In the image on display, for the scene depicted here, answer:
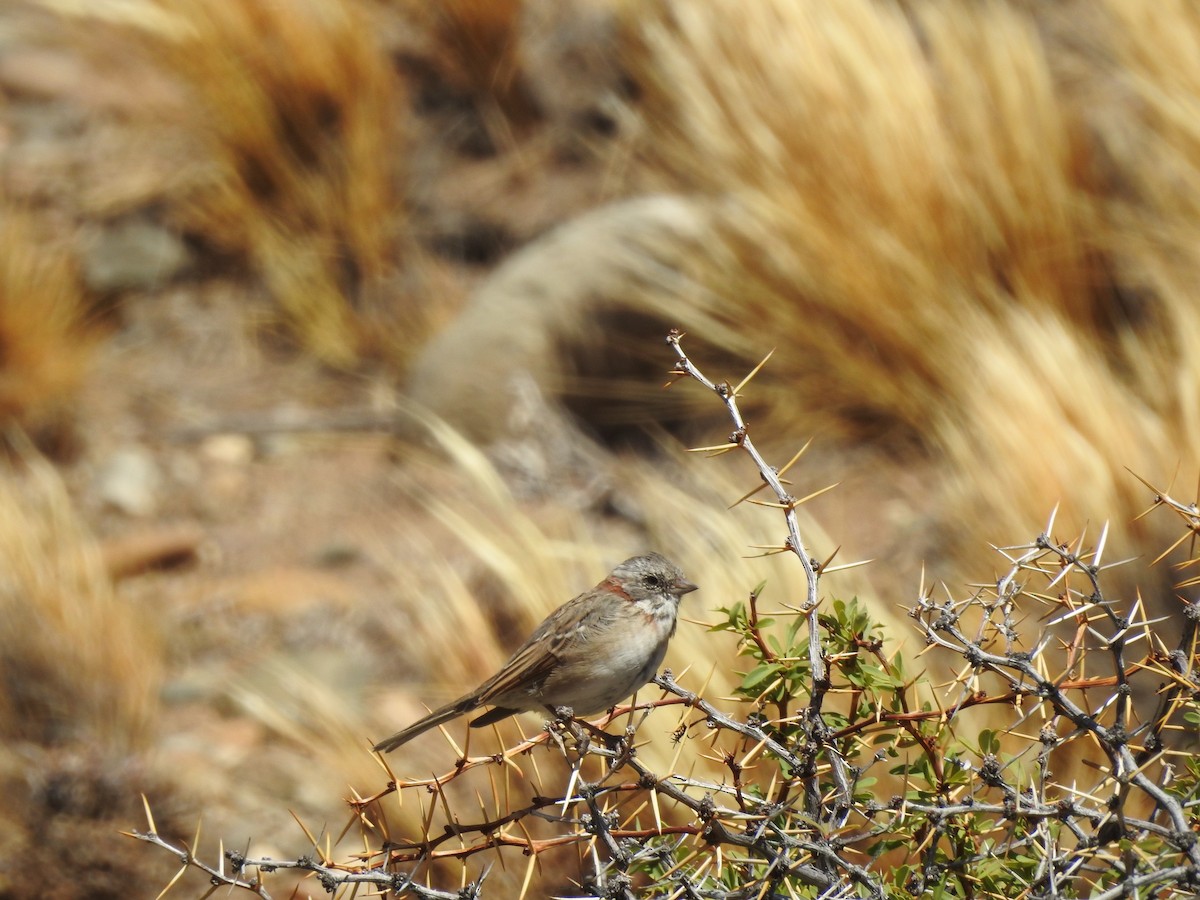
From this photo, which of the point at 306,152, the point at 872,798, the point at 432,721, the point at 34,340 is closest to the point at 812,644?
the point at 872,798

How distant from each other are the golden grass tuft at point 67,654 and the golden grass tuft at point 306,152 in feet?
8.57

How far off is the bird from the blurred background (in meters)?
0.99

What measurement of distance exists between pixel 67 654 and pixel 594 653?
3.41m

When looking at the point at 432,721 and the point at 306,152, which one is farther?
the point at 306,152

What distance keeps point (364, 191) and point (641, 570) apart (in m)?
5.45

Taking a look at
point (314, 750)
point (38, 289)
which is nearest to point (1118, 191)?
point (314, 750)

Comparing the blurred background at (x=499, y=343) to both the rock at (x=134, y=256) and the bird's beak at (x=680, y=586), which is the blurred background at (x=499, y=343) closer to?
the rock at (x=134, y=256)

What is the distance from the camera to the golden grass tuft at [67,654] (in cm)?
565

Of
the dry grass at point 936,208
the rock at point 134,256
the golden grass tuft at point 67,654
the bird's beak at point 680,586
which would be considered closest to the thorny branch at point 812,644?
the bird's beak at point 680,586

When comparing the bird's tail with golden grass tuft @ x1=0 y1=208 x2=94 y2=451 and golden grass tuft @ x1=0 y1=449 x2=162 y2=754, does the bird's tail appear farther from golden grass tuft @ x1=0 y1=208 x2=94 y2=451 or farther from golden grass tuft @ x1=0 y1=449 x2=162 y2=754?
golden grass tuft @ x1=0 y1=208 x2=94 y2=451

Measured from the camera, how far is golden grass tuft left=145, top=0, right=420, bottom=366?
8305 millimetres

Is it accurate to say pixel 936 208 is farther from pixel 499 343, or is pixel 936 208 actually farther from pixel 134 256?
pixel 134 256

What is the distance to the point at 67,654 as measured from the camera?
574 cm

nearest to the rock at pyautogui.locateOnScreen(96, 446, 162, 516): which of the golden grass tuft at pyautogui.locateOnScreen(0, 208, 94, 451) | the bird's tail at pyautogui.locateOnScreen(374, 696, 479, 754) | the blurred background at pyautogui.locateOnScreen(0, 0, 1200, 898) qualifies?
the blurred background at pyautogui.locateOnScreen(0, 0, 1200, 898)
